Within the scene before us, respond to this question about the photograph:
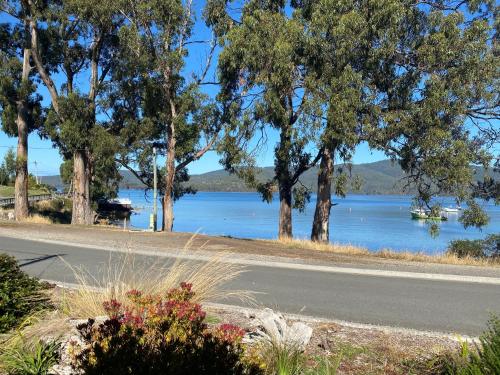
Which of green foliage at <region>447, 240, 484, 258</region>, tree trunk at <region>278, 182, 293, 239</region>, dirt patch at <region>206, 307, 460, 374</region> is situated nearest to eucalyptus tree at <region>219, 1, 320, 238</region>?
tree trunk at <region>278, 182, 293, 239</region>

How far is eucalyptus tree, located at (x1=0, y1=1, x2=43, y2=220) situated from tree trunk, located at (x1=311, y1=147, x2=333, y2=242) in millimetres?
16925

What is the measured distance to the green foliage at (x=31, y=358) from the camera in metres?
4.08

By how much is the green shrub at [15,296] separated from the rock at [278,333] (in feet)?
7.46

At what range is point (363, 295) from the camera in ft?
30.5

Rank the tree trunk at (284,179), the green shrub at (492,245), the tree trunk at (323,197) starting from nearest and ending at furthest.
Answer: the green shrub at (492,245) → the tree trunk at (284,179) → the tree trunk at (323,197)

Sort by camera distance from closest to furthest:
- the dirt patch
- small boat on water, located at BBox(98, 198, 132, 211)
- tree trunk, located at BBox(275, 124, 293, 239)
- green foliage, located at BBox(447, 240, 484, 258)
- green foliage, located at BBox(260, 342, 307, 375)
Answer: green foliage, located at BBox(260, 342, 307, 375)
the dirt patch
green foliage, located at BBox(447, 240, 484, 258)
tree trunk, located at BBox(275, 124, 293, 239)
small boat on water, located at BBox(98, 198, 132, 211)

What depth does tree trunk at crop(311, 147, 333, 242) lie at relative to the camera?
24.1 meters

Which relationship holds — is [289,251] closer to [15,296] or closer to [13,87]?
[15,296]

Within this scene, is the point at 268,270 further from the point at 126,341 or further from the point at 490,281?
the point at 126,341

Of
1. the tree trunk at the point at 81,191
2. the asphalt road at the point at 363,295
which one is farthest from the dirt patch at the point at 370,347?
the tree trunk at the point at 81,191

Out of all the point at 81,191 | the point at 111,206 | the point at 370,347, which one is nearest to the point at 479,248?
the point at 370,347

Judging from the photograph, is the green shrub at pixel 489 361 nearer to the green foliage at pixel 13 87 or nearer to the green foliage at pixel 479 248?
the green foliage at pixel 479 248

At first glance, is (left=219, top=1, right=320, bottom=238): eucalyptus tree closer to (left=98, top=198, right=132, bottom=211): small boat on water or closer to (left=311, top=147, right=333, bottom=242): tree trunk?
(left=311, top=147, right=333, bottom=242): tree trunk

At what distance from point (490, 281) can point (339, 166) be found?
12235 mm
